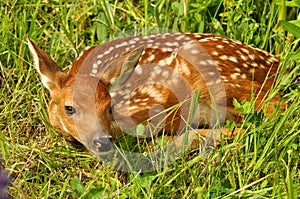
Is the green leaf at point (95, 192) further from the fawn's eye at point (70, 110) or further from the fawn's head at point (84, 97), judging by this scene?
the fawn's eye at point (70, 110)

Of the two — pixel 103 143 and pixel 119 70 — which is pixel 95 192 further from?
pixel 119 70

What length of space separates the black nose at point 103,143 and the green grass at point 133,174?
0.33ft

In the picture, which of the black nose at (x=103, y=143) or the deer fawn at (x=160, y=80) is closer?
the black nose at (x=103, y=143)

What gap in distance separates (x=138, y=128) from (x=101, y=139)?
0.66 feet

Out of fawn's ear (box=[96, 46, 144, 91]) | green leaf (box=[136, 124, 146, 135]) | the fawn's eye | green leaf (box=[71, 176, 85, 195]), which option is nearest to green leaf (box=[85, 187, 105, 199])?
green leaf (box=[71, 176, 85, 195])

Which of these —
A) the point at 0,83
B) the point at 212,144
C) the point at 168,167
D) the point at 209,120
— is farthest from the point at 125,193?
the point at 0,83

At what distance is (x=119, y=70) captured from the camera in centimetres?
419

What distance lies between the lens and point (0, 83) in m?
4.68

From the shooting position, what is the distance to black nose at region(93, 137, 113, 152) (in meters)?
3.97

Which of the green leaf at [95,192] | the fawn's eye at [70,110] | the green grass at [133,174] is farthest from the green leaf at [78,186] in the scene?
the fawn's eye at [70,110]

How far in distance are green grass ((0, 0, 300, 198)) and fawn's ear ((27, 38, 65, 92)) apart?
0.89 ft

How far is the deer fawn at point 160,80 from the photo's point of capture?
414 centimetres

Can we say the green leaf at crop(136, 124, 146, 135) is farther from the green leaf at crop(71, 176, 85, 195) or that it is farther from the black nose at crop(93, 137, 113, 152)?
the green leaf at crop(71, 176, 85, 195)

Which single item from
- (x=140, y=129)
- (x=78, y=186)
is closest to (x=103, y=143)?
(x=140, y=129)
